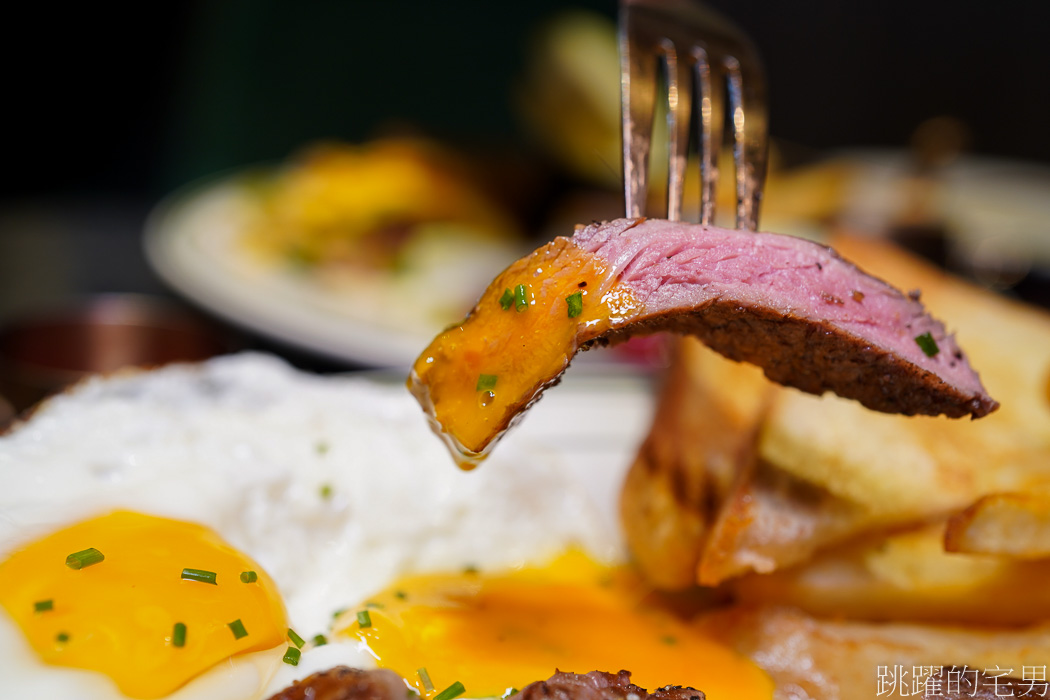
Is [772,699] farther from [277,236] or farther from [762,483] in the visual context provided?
[277,236]

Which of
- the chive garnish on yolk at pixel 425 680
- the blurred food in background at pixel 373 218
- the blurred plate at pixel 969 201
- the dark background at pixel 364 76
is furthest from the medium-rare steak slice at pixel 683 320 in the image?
the dark background at pixel 364 76

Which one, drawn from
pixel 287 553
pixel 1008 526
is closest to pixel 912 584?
pixel 1008 526

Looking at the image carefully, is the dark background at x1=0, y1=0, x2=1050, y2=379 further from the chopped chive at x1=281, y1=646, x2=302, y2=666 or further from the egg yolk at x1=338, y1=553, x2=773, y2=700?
the chopped chive at x1=281, y1=646, x2=302, y2=666

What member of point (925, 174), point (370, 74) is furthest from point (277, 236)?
point (925, 174)

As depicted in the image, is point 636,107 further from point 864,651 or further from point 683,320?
point 864,651

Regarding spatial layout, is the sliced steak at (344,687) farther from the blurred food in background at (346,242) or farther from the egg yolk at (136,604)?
the blurred food in background at (346,242)

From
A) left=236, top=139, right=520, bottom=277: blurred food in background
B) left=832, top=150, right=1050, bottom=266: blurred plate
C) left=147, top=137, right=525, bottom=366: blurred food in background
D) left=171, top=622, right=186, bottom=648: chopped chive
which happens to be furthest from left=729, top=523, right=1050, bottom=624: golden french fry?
left=832, top=150, right=1050, bottom=266: blurred plate
